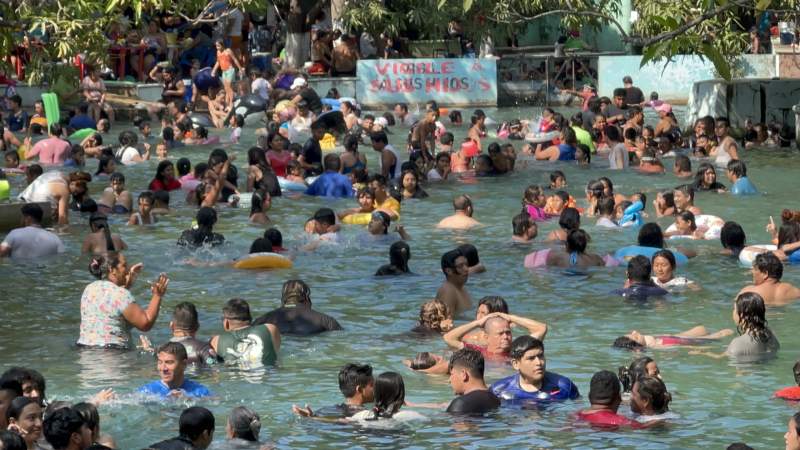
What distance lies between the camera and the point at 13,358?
14914 millimetres

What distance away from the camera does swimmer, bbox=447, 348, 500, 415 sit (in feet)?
40.1

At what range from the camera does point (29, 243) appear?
19.7 metres

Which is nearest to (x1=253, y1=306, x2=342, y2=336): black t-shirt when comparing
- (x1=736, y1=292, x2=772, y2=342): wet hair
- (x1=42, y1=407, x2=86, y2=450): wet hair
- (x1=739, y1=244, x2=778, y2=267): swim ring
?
(x1=736, y1=292, x2=772, y2=342): wet hair

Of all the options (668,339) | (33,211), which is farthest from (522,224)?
(33,211)

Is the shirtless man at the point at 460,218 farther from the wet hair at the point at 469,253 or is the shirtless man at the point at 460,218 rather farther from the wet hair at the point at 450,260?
the wet hair at the point at 450,260

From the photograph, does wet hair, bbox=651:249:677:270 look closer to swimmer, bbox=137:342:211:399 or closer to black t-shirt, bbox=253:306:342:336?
black t-shirt, bbox=253:306:342:336

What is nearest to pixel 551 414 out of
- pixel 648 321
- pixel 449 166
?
pixel 648 321

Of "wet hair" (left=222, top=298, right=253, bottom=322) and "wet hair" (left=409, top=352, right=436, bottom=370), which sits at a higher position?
"wet hair" (left=222, top=298, right=253, bottom=322)

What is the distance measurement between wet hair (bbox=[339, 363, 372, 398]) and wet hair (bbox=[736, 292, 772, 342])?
12.1 feet

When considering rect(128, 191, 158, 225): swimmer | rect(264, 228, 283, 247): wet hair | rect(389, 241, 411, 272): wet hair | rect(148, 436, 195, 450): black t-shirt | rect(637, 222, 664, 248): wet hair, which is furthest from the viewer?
rect(128, 191, 158, 225): swimmer

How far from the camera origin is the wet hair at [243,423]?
1102cm

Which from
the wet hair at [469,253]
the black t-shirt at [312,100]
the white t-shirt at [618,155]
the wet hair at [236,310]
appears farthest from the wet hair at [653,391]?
the black t-shirt at [312,100]

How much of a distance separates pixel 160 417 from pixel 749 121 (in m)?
21.2

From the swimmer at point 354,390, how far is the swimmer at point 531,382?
105 cm
